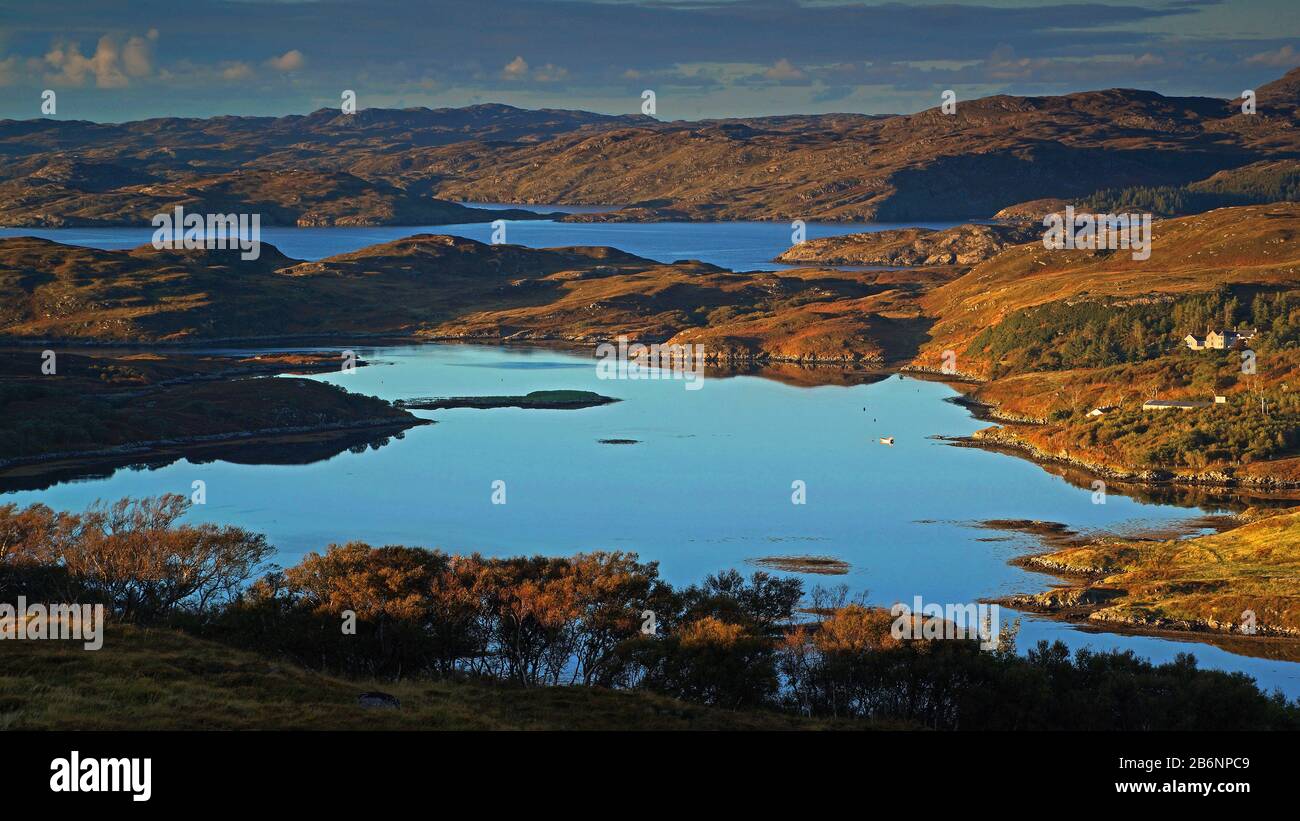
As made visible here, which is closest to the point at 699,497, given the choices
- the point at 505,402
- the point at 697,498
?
the point at 697,498

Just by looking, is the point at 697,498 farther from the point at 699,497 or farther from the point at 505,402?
the point at 505,402

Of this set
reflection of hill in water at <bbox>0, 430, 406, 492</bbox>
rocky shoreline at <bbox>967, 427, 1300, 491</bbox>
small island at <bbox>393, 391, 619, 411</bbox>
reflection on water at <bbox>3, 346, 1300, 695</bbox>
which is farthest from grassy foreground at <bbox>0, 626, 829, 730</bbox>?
small island at <bbox>393, 391, 619, 411</bbox>

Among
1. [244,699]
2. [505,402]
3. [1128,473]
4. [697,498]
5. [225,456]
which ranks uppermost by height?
[505,402]

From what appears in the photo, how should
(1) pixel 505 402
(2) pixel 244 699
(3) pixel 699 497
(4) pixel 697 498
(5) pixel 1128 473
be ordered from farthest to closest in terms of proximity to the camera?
(1) pixel 505 402 → (5) pixel 1128 473 → (3) pixel 699 497 → (4) pixel 697 498 → (2) pixel 244 699

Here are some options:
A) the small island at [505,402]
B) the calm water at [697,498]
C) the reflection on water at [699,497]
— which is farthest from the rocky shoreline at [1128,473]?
the small island at [505,402]

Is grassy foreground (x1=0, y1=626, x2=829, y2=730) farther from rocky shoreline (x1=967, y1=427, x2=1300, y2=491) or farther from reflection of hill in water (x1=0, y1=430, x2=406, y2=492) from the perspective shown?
rocky shoreline (x1=967, y1=427, x2=1300, y2=491)
